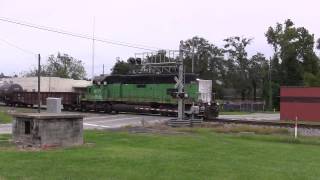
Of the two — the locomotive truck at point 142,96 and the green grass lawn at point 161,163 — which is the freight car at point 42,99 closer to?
the locomotive truck at point 142,96

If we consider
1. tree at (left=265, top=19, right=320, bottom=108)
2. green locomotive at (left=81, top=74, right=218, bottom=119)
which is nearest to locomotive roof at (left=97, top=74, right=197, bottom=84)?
green locomotive at (left=81, top=74, right=218, bottom=119)

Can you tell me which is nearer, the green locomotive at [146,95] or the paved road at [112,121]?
the paved road at [112,121]

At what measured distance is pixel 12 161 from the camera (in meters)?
14.0

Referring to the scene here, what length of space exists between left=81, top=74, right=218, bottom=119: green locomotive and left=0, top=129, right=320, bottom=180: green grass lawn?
80.4 feet

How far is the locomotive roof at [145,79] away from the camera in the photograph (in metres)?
47.7

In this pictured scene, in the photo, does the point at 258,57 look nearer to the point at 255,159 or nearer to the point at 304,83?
the point at 304,83

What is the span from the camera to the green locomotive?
4575cm

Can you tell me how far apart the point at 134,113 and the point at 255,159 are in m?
37.6

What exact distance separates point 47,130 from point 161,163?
6.21 metres

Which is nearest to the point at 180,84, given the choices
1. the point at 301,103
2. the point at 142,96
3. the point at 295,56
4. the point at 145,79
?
the point at 145,79

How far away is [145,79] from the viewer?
164 feet

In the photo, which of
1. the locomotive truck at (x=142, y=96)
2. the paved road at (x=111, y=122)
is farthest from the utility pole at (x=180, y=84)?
the locomotive truck at (x=142, y=96)

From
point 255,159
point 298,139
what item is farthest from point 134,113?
point 255,159

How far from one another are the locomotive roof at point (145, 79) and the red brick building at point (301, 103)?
1016 cm
